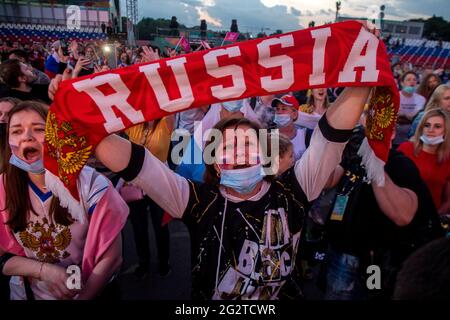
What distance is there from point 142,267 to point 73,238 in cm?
169

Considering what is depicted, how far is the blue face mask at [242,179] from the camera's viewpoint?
66.7 inches

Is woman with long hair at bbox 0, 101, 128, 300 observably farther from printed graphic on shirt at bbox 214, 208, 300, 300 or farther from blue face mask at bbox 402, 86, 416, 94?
blue face mask at bbox 402, 86, 416, 94

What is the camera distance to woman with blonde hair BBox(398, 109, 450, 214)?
9.34ft

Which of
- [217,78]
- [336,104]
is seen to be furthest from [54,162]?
[336,104]

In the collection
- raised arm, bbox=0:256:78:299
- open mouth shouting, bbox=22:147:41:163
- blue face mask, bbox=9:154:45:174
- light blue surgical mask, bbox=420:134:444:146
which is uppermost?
open mouth shouting, bbox=22:147:41:163

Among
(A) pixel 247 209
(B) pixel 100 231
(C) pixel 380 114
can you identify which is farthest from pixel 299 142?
(B) pixel 100 231

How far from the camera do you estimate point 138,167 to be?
1.48 meters

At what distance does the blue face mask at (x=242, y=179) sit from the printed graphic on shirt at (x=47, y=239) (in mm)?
865

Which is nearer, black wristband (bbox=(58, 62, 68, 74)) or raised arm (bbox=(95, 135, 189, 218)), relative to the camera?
raised arm (bbox=(95, 135, 189, 218))

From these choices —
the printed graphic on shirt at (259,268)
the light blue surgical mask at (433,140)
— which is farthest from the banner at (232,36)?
the printed graphic on shirt at (259,268)

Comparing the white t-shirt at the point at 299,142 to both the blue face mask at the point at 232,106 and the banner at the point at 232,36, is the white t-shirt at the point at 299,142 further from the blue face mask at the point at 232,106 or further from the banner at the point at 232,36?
the banner at the point at 232,36

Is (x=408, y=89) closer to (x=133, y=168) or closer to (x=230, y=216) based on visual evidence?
(x=230, y=216)

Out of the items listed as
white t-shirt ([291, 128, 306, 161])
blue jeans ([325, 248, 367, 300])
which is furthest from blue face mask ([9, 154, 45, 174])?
white t-shirt ([291, 128, 306, 161])

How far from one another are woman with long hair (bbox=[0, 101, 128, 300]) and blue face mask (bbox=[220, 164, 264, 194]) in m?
0.62
